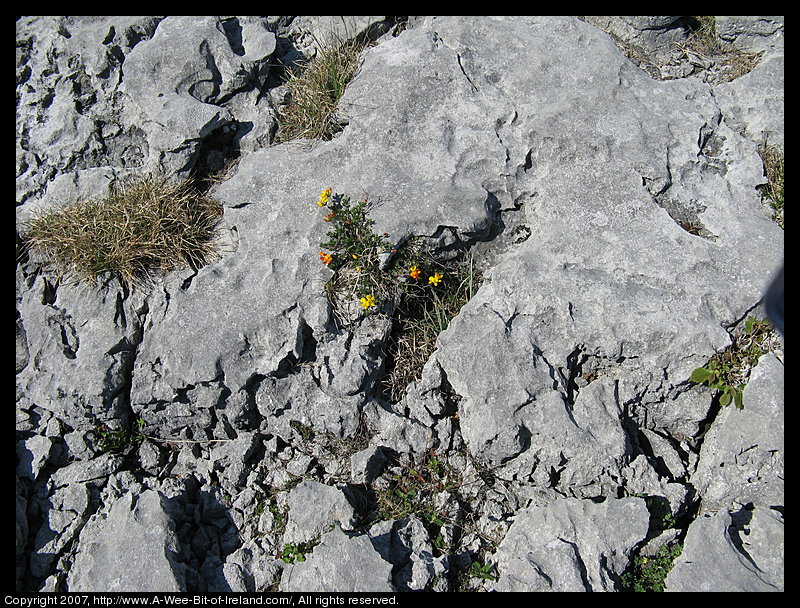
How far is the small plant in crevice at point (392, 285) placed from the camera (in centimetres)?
385

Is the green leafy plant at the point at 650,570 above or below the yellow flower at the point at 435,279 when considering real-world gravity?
below

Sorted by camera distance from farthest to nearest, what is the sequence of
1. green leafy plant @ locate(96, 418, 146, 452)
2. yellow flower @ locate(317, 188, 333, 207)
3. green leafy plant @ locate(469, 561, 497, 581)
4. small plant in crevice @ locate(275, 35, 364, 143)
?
small plant in crevice @ locate(275, 35, 364, 143) < yellow flower @ locate(317, 188, 333, 207) < green leafy plant @ locate(96, 418, 146, 452) < green leafy plant @ locate(469, 561, 497, 581)

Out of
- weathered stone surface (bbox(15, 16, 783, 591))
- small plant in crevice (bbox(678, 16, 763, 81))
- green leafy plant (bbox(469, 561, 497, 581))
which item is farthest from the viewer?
small plant in crevice (bbox(678, 16, 763, 81))

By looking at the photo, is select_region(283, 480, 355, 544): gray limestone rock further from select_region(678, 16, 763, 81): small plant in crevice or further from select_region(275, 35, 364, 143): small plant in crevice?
select_region(678, 16, 763, 81): small plant in crevice

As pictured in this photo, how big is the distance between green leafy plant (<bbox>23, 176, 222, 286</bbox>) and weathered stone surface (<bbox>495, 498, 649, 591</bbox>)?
284 cm

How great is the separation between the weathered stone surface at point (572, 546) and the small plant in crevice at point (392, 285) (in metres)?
1.19

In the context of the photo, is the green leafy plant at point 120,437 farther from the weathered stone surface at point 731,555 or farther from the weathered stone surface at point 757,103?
the weathered stone surface at point 757,103

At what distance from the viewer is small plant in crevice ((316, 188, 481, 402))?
3.85m

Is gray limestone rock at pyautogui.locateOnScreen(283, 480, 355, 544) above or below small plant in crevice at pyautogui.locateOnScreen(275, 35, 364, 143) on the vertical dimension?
below

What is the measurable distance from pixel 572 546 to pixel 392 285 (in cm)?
195

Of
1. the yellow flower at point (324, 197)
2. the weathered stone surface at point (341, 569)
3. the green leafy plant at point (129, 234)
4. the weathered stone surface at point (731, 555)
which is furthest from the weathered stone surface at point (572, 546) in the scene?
the green leafy plant at point (129, 234)

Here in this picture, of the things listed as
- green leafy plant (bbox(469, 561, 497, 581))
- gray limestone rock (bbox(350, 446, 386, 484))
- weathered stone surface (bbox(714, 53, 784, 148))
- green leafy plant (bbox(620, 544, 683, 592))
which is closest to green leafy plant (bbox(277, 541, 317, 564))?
gray limestone rock (bbox(350, 446, 386, 484))

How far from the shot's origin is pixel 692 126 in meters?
4.42

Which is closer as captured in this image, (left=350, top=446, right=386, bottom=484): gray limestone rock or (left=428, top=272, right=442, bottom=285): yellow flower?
(left=350, top=446, right=386, bottom=484): gray limestone rock
